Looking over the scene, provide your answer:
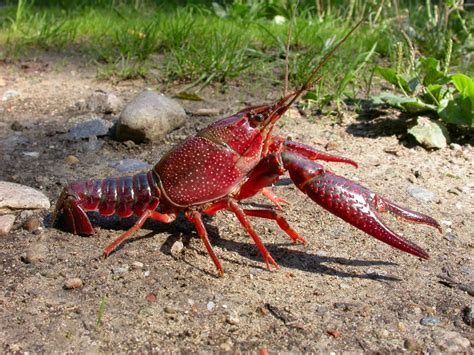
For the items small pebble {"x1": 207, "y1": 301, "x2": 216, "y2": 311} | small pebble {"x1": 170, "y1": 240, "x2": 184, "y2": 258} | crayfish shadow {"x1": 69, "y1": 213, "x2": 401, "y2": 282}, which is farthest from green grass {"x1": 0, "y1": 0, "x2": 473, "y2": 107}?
small pebble {"x1": 207, "y1": 301, "x2": 216, "y2": 311}

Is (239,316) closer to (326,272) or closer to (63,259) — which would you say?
(326,272)

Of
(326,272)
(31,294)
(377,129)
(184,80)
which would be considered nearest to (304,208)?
(326,272)

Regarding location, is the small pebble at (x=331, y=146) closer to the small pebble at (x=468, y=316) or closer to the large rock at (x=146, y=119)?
the large rock at (x=146, y=119)

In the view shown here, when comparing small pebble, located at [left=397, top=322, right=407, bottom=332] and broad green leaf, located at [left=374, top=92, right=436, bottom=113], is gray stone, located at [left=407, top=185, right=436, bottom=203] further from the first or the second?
small pebble, located at [left=397, top=322, right=407, bottom=332]

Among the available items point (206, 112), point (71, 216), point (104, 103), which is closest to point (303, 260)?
point (71, 216)

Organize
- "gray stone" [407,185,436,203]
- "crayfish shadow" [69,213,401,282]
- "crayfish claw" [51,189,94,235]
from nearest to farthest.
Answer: "crayfish shadow" [69,213,401,282]
"crayfish claw" [51,189,94,235]
"gray stone" [407,185,436,203]

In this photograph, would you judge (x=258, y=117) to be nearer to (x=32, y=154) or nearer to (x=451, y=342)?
(x=451, y=342)
